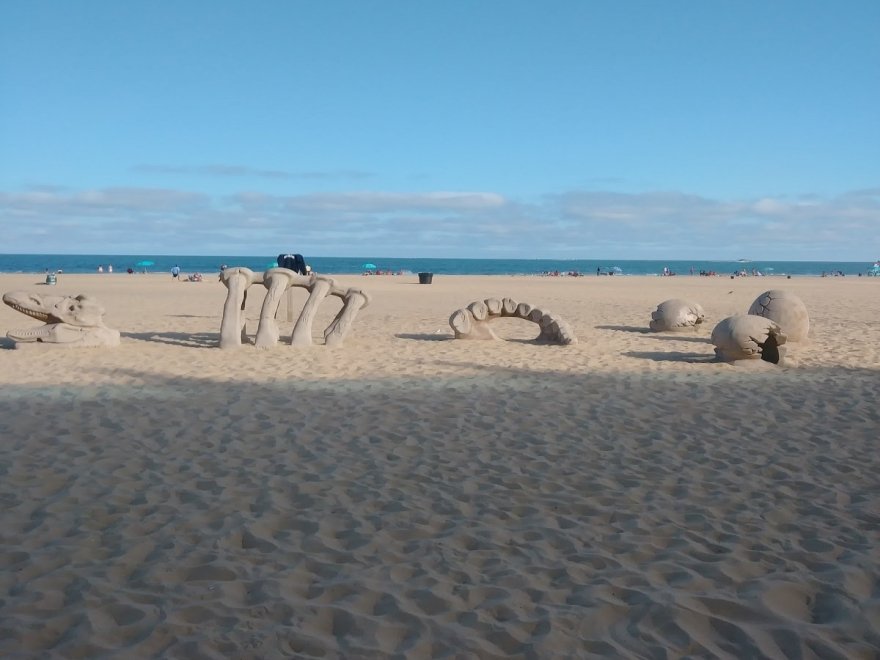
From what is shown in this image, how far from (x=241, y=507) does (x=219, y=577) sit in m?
1.09

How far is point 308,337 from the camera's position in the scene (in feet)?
43.9

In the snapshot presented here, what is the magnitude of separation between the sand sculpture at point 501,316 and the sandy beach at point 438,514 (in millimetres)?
3141

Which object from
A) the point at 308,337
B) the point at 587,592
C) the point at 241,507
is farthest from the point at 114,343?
the point at 587,592

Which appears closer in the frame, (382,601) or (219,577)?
(382,601)

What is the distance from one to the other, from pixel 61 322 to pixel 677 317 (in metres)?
11.7

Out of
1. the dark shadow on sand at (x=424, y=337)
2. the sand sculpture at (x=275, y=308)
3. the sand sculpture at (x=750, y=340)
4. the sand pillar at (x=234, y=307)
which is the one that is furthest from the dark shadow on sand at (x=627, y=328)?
the sand pillar at (x=234, y=307)

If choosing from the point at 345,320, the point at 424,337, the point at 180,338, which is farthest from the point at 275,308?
the point at 424,337

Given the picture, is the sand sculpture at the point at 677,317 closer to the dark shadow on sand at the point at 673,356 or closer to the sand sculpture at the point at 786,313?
the sand sculpture at the point at 786,313

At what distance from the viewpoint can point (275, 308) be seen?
43.6 ft

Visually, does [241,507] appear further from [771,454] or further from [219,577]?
[771,454]

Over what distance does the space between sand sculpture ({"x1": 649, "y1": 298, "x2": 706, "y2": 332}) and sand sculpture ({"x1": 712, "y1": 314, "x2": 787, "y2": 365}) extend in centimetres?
416

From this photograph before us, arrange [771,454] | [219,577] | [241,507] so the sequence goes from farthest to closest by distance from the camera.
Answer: [771,454] < [241,507] < [219,577]

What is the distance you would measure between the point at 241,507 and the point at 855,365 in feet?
32.3

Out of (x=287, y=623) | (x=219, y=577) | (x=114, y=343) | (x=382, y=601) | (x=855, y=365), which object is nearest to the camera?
(x=287, y=623)
